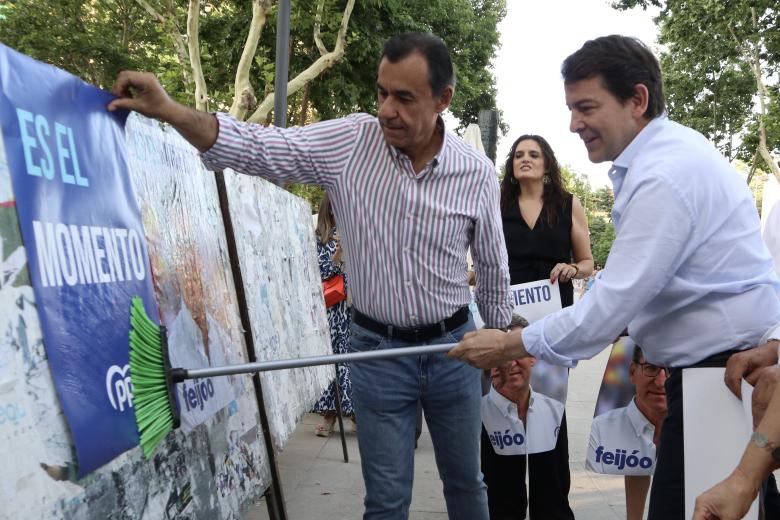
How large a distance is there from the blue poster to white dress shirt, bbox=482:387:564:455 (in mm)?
2458

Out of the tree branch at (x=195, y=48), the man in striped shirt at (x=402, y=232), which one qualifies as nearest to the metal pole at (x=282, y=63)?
the tree branch at (x=195, y=48)

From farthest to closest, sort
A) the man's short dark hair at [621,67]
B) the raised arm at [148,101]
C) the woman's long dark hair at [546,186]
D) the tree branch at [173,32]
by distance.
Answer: the tree branch at [173,32] < the woman's long dark hair at [546,186] < the man's short dark hair at [621,67] < the raised arm at [148,101]

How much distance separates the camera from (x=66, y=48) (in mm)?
13234

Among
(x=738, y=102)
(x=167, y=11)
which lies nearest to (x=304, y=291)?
(x=167, y=11)

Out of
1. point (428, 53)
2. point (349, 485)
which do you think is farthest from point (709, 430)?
point (349, 485)

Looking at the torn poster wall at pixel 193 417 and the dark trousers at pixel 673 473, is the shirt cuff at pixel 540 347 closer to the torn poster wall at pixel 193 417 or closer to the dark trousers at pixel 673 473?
the dark trousers at pixel 673 473

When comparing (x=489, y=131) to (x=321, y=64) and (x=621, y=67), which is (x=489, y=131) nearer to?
(x=321, y=64)

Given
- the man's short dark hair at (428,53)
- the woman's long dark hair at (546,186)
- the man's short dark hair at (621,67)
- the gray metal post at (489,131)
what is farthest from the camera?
the gray metal post at (489,131)

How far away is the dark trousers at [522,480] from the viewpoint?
13.5 feet

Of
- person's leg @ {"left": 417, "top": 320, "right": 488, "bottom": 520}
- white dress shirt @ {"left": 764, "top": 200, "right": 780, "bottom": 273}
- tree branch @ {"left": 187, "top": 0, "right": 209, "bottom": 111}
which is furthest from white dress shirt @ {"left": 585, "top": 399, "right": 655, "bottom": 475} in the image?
tree branch @ {"left": 187, "top": 0, "right": 209, "bottom": 111}

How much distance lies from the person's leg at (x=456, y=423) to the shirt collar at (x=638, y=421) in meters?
1.11

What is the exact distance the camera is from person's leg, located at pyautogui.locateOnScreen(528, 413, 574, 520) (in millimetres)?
4078

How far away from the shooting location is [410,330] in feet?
8.95

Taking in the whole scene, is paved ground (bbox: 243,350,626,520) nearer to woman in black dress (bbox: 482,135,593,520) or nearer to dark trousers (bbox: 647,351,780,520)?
→ woman in black dress (bbox: 482,135,593,520)
